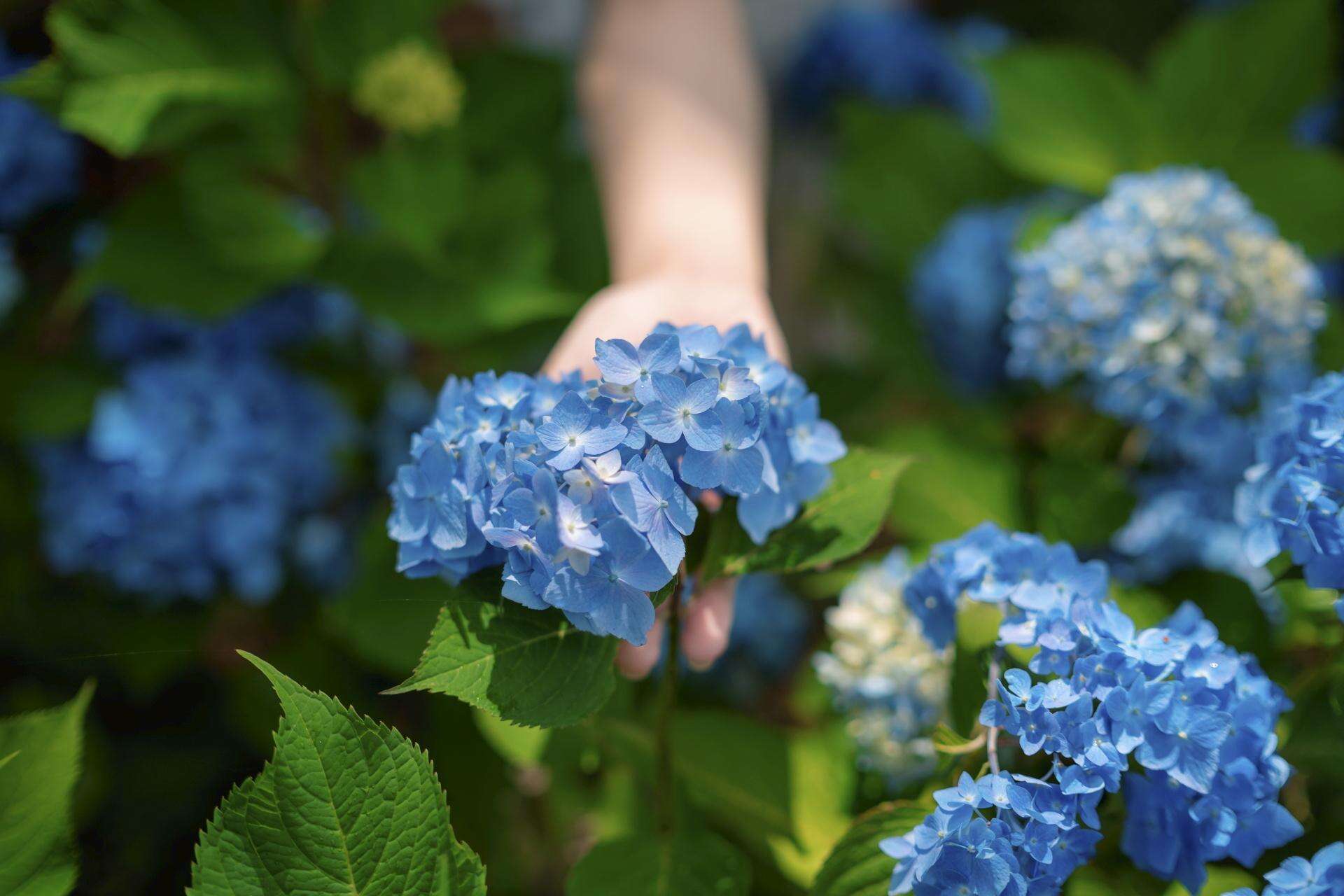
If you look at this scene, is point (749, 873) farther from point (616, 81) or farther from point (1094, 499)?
point (616, 81)

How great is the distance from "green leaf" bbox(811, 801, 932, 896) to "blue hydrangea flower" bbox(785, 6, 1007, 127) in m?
1.70

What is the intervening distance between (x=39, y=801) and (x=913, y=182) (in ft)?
4.42

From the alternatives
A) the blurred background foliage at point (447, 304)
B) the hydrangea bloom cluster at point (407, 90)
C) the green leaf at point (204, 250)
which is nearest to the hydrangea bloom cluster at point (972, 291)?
the blurred background foliage at point (447, 304)

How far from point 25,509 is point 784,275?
1.63 m

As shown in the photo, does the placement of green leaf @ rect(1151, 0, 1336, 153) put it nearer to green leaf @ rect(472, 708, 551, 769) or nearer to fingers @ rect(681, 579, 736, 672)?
fingers @ rect(681, 579, 736, 672)

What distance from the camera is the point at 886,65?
2070 millimetres

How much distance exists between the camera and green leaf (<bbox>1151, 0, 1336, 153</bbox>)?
128 cm

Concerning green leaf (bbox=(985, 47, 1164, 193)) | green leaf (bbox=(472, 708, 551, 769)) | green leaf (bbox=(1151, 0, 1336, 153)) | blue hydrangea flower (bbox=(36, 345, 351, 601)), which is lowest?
blue hydrangea flower (bbox=(36, 345, 351, 601))

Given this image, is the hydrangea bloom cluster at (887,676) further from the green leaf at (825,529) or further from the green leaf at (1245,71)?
the green leaf at (1245,71)

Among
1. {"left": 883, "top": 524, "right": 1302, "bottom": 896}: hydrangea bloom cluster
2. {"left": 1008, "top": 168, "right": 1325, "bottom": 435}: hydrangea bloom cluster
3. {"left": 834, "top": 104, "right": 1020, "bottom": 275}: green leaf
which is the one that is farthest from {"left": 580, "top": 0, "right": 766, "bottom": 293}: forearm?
{"left": 883, "top": 524, "right": 1302, "bottom": 896}: hydrangea bloom cluster

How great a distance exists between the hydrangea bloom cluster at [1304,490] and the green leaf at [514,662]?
1.48 ft

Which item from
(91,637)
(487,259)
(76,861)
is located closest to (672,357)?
(76,861)

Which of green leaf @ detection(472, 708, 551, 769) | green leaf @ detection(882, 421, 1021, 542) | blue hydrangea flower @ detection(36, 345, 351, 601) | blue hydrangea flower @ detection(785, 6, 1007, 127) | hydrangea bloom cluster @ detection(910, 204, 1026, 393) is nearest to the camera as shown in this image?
green leaf @ detection(472, 708, 551, 769)

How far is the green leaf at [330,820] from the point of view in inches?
21.6
